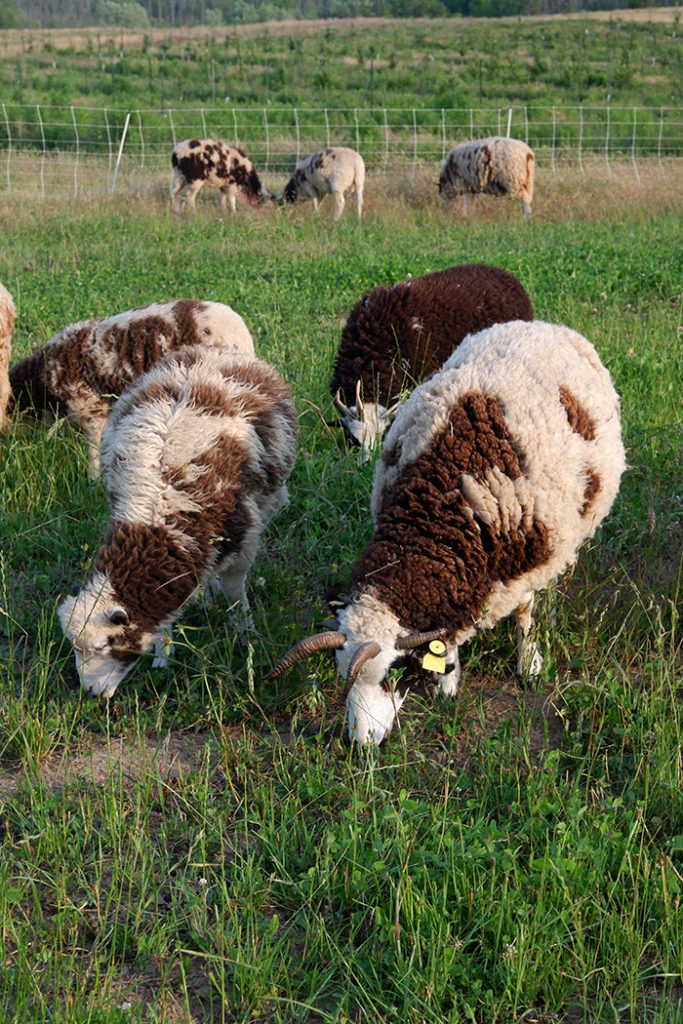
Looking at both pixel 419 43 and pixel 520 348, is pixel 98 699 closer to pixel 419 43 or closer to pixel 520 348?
pixel 520 348

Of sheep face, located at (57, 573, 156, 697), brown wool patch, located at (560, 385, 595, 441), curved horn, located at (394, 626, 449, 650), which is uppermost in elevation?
brown wool patch, located at (560, 385, 595, 441)

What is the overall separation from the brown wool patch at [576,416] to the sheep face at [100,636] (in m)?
2.05

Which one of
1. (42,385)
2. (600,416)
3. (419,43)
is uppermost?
(419,43)

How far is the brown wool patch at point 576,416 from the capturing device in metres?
4.03

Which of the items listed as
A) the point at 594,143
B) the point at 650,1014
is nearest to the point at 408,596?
the point at 650,1014

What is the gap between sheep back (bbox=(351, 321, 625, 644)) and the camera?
3.73m

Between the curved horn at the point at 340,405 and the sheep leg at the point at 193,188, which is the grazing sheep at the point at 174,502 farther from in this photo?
the sheep leg at the point at 193,188

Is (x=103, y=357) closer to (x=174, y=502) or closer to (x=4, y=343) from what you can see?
(x=4, y=343)

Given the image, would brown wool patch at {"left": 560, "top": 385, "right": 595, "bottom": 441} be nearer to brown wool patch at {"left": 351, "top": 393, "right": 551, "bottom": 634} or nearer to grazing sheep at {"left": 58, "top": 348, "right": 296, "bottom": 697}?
brown wool patch at {"left": 351, "top": 393, "right": 551, "bottom": 634}

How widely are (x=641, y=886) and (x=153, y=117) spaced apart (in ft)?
90.7

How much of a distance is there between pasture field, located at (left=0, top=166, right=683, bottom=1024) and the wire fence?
57.8 ft

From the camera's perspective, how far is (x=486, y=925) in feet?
8.86

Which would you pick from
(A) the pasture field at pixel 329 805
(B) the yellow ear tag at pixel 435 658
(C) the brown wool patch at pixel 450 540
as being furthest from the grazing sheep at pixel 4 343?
(B) the yellow ear tag at pixel 435 658

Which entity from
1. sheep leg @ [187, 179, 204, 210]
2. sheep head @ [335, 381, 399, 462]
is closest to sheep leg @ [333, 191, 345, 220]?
sheep leg @ [187, 179, 204, 210]
